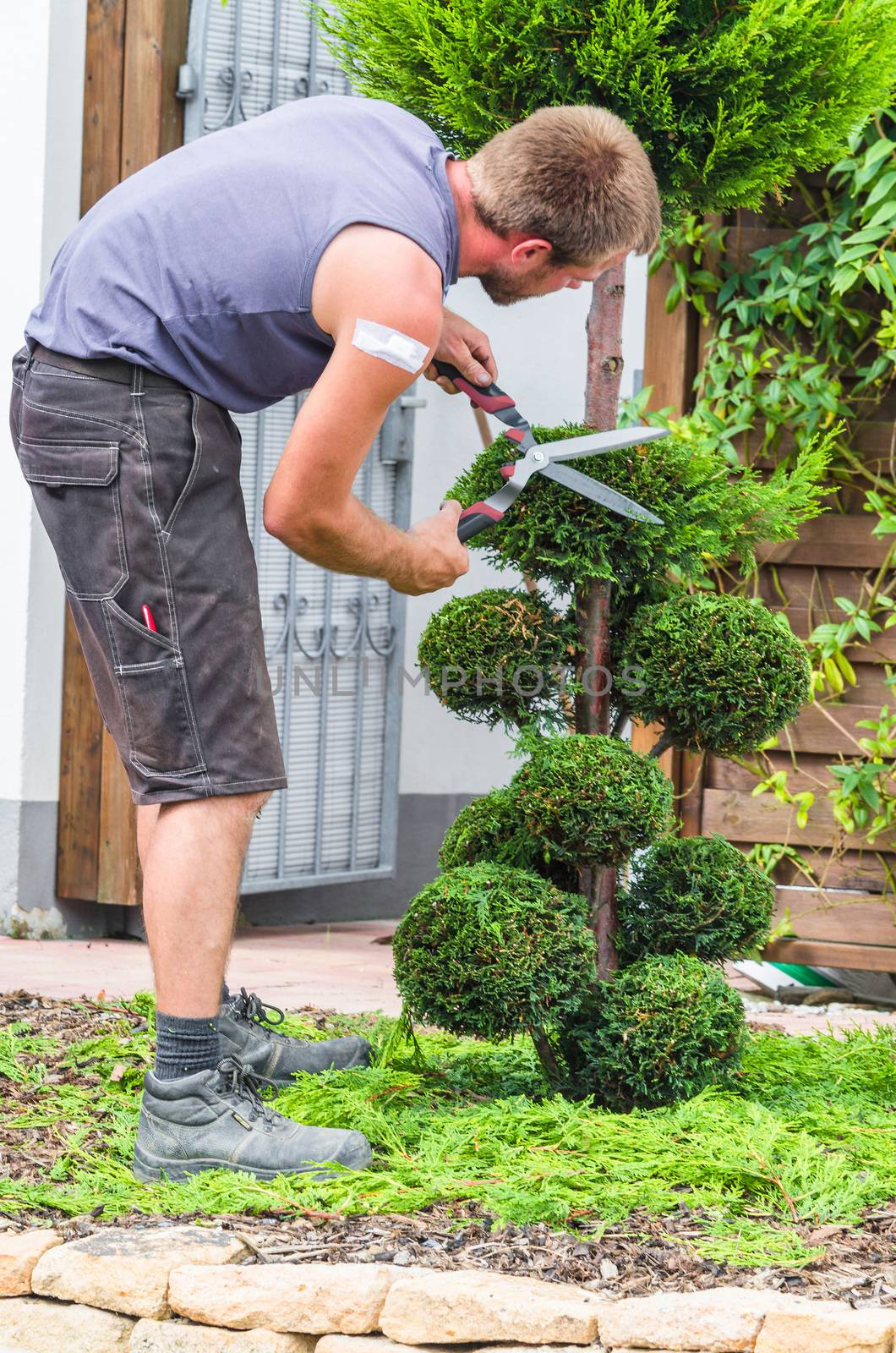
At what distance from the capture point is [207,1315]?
2.02 meters

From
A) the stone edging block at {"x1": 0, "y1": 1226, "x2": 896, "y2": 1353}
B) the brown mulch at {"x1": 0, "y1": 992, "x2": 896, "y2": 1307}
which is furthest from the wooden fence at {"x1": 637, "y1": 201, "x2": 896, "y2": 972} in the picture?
the stone edging block at {"x1": 0, "y1": 1226, "x2": 896, "y2": 1353}

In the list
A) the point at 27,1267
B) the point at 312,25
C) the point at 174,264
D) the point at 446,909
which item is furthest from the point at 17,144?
the point at 27,1267

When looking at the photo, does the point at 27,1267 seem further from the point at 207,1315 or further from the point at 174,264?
the point at 174,264

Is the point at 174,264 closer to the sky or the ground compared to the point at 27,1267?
closer to the sky

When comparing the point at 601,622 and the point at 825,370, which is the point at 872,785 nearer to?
the point at 825,370

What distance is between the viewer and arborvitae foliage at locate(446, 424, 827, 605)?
111 inches

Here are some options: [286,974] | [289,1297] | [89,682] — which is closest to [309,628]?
[89,682]

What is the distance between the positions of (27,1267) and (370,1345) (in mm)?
512

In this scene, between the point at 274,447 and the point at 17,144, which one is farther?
the point at 274,447

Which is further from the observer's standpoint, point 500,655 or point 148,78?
point 148,78

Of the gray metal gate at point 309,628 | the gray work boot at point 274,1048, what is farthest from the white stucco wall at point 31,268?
the gray work boot at point 274,1048

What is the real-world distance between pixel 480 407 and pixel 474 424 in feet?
9.66

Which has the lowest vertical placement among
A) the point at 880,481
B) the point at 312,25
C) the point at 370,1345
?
the point at 370,1345

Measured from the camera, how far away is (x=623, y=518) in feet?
9.32
